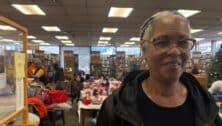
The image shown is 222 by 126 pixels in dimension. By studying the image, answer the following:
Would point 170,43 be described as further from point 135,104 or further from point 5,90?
point 5,90

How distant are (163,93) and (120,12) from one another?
24.3 feet

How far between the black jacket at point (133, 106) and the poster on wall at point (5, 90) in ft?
3.51

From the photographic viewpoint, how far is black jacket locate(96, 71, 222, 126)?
1078 mm

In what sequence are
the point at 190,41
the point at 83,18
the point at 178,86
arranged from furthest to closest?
the point at 83,18 → the point at 178,86 → the point at 190,41

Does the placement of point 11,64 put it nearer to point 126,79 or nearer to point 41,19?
point 126,79

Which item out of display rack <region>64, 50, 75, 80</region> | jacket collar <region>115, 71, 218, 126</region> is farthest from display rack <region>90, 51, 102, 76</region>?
jacket collar <region>115, 71, 218, 126</region>

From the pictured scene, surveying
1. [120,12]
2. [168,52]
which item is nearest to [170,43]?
[168,52]

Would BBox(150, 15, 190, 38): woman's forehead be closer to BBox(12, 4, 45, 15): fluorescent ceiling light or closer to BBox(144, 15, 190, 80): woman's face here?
BBox(144, 15, 190, 80): woman's face

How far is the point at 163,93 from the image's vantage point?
3.76ft

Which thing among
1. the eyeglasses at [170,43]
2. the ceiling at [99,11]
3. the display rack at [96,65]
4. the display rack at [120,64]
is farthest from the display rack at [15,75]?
the display rack at [120,64]

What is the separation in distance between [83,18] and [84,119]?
192 inches

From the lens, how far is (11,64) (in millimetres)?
2195

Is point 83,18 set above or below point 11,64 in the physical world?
above

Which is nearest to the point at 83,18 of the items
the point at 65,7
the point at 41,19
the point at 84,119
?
the point at 41,19
